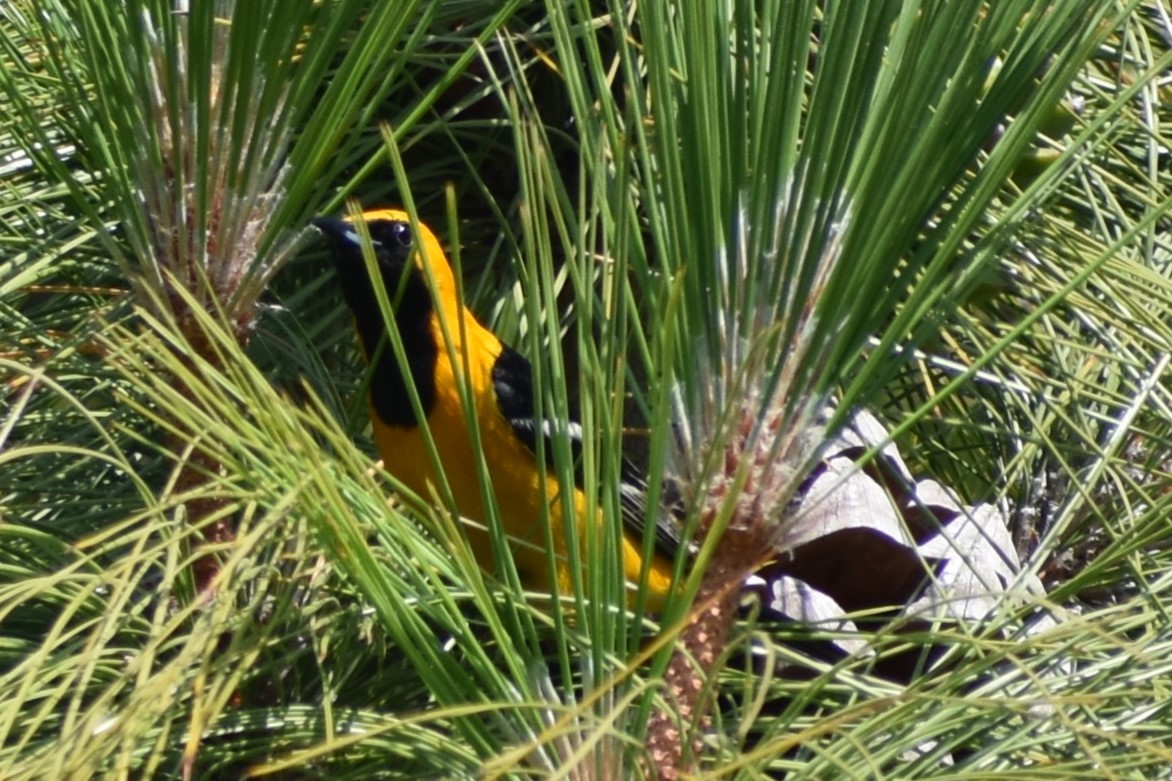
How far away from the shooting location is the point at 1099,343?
4.31 ft

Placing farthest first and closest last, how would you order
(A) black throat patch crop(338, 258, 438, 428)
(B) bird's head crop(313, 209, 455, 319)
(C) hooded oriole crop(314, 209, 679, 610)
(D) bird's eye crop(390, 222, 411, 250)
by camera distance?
(D) bird's eye crop(390, 222, 411, 250) → (C) hooded oriole crop(314, 209, 679, 610) → (A) black throat patch crop(338, 258, 438, 428) → (B) bird's head crop(313, 209, 455, 319)

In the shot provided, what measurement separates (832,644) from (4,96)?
80cm

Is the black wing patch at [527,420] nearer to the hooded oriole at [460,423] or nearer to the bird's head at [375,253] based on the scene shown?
the hooded oriole at [460,423]

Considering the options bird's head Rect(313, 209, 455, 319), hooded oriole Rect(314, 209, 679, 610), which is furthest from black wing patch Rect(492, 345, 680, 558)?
bird's head Rect(313, 209, 455, 319)

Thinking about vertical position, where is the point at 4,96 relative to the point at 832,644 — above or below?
above

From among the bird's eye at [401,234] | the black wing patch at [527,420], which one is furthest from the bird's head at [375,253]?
the black wing patch at [527,420]

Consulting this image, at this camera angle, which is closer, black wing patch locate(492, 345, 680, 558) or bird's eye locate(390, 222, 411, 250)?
black wing patch locate(492, 345, 680, 558)

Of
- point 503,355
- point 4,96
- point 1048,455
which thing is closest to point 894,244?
point 1048,455

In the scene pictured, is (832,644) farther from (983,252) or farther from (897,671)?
(983,252)

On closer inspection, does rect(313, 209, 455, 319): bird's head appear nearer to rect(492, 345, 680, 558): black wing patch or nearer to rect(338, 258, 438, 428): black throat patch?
rect(338, 258, 438, 428): black throat patch

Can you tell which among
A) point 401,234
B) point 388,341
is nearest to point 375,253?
point 388,341

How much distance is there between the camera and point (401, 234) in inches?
75.0

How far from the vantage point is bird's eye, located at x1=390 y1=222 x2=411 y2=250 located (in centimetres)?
180

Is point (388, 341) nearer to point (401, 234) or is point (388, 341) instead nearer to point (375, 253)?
point (401, 234)
